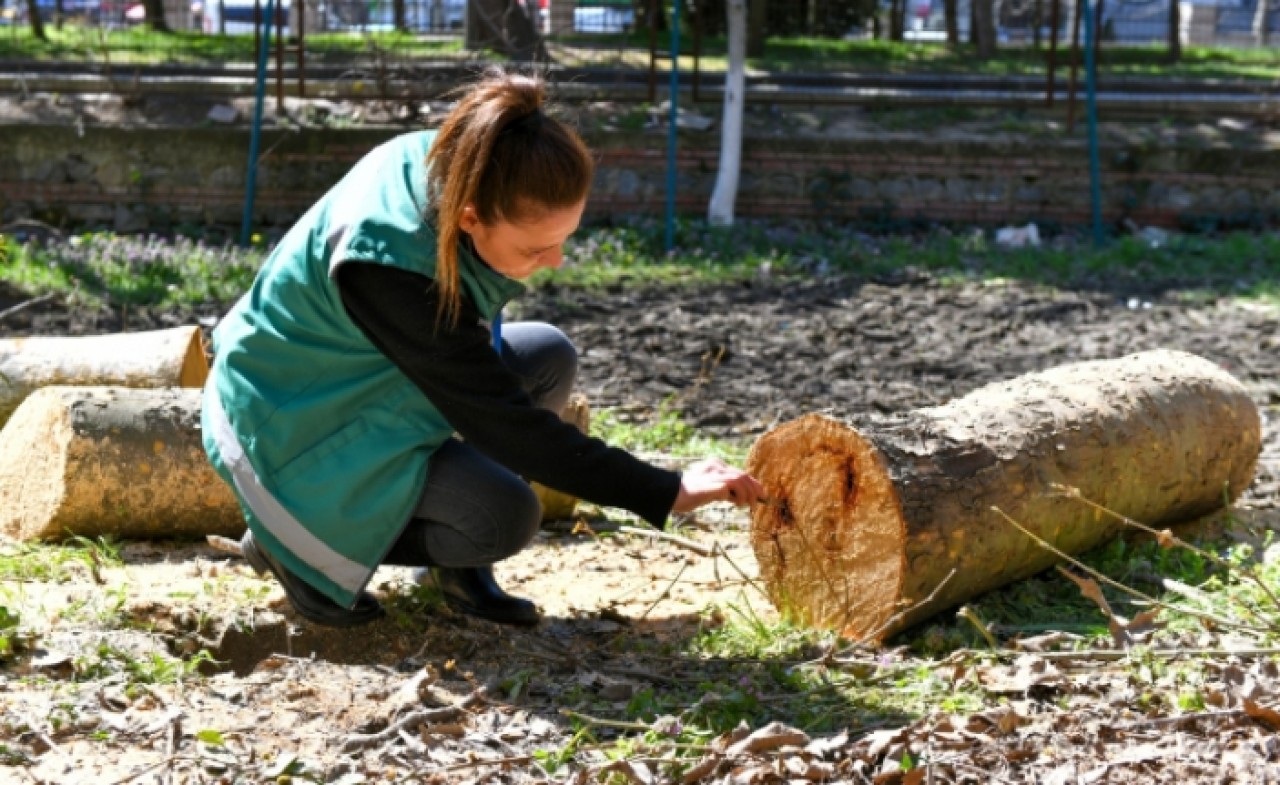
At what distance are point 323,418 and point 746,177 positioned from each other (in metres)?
8.08

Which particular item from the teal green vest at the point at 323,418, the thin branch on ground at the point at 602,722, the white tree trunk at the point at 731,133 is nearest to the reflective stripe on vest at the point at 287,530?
the teal green vest at the point at 323,418

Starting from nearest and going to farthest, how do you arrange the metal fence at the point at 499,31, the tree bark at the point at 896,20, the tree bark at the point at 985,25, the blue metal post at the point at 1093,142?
the blue metal post at the point at 1093,142
the metal fence at the point at 499,31
the tree bark at the point at 985,25
the tree bark at the point at 896,20

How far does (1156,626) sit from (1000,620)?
375 millimetres

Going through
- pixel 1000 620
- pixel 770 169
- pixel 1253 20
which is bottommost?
pixel 1000 620

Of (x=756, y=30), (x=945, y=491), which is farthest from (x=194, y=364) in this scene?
(x=756, y=30)

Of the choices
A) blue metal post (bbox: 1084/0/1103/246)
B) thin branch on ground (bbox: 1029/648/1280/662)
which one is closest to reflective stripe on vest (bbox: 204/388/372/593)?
thin branch on ground (bbox: 1029/648/1280/662)

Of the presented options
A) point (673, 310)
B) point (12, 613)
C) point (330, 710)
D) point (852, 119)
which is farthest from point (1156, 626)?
point (852, 119)

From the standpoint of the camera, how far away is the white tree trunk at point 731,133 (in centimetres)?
1055

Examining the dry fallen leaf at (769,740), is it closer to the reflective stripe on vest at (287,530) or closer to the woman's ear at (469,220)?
the reflective stripe on vest at (287,530)

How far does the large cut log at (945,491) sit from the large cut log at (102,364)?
195 centimetres

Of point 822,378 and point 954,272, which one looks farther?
point 954,272

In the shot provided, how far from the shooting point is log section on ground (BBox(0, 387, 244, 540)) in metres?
4.17

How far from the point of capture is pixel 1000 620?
12.1 ft

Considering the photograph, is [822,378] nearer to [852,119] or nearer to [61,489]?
[61,489]
